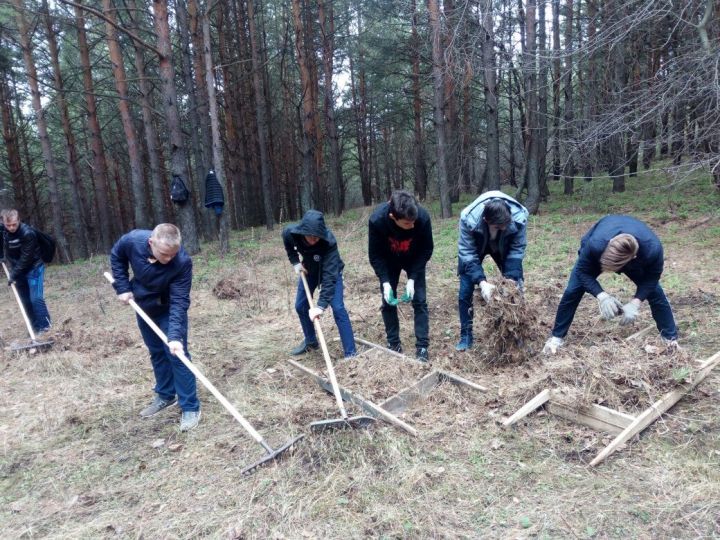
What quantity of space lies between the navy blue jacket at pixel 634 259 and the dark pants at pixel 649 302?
0.08 metres

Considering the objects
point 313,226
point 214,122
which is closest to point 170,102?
point 214,122

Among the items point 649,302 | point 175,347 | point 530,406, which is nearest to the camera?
point 530,406

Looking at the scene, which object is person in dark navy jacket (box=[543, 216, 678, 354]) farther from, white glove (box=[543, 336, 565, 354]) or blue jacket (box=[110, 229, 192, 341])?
blue jacket (box=[110, 229, 192, 341])

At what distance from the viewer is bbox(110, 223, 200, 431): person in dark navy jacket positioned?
3426 millimetres

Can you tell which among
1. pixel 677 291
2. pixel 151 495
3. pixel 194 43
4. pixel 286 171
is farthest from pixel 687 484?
pixel 286 171

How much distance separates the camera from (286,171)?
911 inches

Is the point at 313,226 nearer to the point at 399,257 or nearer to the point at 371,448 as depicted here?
the point at 399,257

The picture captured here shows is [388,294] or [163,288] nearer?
[163,288]

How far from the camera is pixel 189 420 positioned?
3682 mm

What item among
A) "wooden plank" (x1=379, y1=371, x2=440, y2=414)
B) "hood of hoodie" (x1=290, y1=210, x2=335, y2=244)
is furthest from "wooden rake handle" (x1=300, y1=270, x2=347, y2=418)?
"hood of hoodie" (x1=290, y1=210, x2=335, y2=244)

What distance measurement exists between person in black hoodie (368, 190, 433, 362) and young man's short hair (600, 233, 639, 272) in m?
1.38

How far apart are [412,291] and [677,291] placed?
350cm

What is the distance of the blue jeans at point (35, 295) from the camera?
5930 mm

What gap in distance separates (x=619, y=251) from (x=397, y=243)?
1.76 meters
